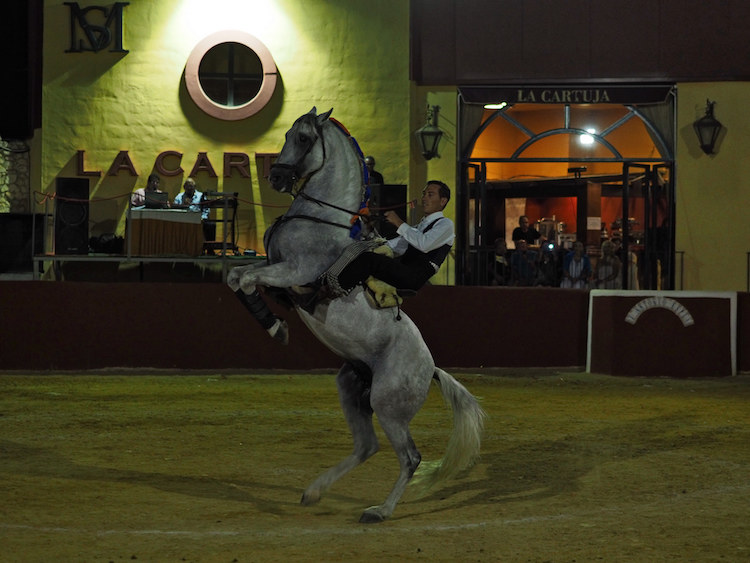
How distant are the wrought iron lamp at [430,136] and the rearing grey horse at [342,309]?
42.0ft

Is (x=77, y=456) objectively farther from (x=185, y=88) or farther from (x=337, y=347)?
(x=185, y=88)

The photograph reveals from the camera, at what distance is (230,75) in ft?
69.8

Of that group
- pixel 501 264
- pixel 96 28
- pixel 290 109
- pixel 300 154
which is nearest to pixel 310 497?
pixel 300 154

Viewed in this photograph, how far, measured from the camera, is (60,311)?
17.2m

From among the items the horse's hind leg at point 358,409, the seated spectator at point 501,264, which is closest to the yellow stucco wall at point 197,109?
the seated spectator at point 501,264

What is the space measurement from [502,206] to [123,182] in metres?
6.99

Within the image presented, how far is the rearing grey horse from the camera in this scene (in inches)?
306

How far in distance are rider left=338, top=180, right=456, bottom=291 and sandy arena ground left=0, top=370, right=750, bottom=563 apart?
5.25ft

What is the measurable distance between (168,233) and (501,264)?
5955 millimetres

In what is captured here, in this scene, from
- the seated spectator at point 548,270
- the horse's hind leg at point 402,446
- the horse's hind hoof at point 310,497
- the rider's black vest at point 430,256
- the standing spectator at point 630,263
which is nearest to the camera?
the horse's hind leg at point 402,446

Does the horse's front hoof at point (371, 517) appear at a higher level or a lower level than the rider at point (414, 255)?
lower

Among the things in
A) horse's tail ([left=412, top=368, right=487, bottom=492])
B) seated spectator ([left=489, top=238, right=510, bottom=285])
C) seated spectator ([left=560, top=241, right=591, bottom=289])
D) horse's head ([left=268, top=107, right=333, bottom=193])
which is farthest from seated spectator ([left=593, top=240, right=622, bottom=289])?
horse's head ([left=268, top=107, right=333, bottom=193])

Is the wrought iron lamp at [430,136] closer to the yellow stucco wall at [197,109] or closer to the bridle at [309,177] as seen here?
the yellow stucco wall at [197,109]

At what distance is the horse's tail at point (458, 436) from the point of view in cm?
806
